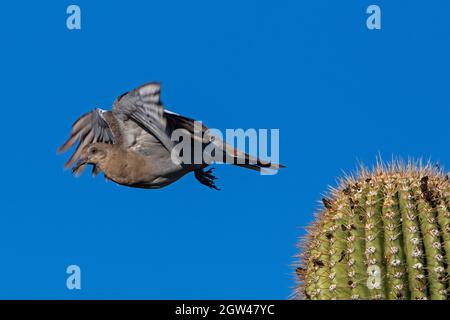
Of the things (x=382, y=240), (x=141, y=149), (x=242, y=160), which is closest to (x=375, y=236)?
(x=382, y=240)

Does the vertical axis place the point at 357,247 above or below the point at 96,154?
below

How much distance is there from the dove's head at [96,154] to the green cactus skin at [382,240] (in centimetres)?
375

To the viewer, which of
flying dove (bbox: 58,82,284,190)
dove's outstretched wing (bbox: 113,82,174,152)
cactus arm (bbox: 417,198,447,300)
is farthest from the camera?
flying dove (bbox: 58,82,284,190)

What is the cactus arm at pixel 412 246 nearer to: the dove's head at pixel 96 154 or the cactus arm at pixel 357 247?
the cactus arm at pixel 357 247

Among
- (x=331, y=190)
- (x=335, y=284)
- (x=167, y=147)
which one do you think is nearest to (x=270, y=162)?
(x=167, y=147)

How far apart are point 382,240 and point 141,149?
13.8ft

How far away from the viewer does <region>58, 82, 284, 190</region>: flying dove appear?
30.6 feet

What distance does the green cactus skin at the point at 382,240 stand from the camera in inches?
240

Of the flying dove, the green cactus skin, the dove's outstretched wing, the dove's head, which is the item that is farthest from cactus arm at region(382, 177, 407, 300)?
the dove's head

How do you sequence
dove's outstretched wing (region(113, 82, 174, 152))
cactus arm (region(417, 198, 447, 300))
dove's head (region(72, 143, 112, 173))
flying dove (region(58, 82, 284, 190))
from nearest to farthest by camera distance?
cactus arm (region(417, 198, 447, 300))
dove's outstretched wing (region(113, 82, 174, 152))
flying dove (region(58, 82, 284, 190))
dove's head (region(72, 143, 112, 173))

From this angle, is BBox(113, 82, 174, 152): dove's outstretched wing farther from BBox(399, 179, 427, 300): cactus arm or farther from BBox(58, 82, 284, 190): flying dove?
BBox(399, 179, 427, 300): cactus arm

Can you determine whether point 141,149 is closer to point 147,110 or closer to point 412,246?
point 147,110

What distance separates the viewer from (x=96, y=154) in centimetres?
1003

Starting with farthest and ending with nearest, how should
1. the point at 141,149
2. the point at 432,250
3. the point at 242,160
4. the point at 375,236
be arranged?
the point at 242,160
the point at 141,149
the point at 375,236
the point at 432,250
